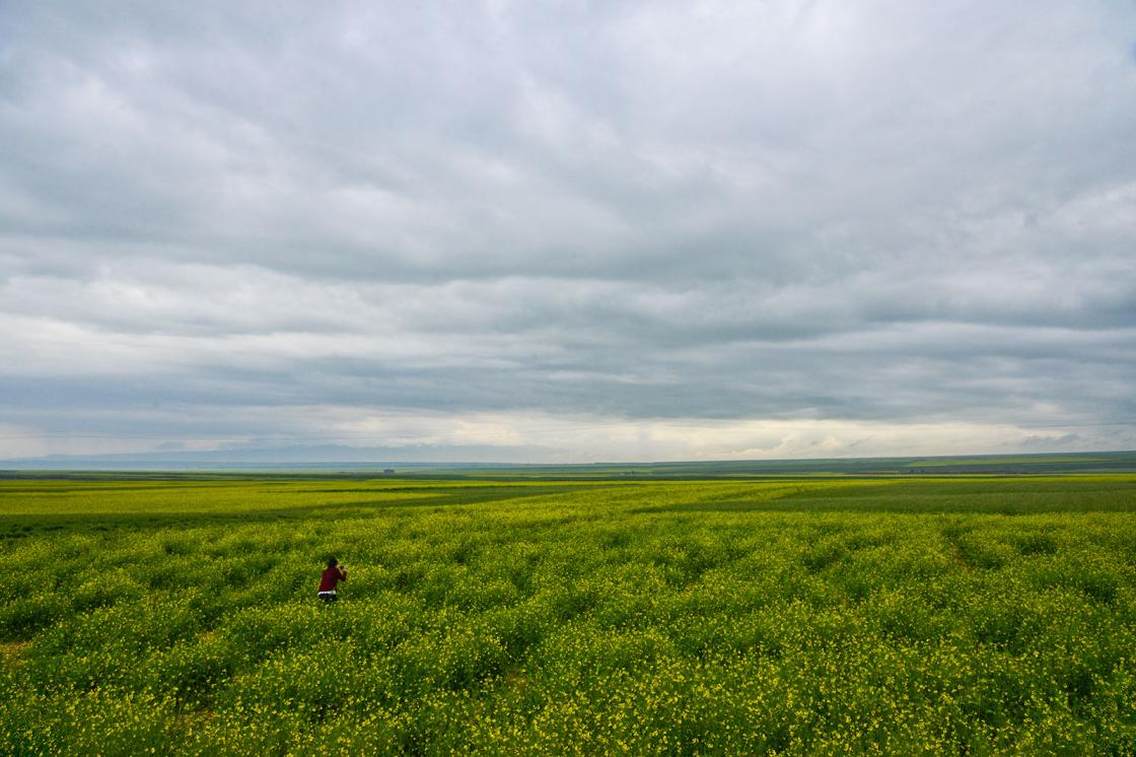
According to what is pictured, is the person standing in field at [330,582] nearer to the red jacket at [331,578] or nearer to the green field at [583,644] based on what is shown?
the red jacket at [331,578]

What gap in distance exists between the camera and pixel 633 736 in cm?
1067

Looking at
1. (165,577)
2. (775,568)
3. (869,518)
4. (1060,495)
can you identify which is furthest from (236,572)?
(1060,495)

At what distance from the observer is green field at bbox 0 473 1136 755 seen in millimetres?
11000

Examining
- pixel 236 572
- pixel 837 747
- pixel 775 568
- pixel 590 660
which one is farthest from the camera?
pixel 236 572

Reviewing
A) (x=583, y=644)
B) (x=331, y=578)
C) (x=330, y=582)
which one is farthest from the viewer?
(x=331, y=578)

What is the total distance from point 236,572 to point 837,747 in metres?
26.1

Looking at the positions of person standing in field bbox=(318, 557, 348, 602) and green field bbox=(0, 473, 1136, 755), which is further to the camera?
person standing in field bbox=(318, 557, 348, 602)

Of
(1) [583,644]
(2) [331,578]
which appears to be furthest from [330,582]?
(1) [583,644]

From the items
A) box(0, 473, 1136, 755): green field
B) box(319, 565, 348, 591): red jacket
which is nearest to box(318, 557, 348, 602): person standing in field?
box(319, 565, 348, 591): red jacket

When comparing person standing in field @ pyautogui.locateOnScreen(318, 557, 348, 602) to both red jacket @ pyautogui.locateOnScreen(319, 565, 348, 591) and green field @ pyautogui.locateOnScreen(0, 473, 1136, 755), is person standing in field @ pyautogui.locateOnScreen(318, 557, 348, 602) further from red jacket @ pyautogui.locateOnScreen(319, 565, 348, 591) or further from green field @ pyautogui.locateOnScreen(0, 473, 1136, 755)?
green field @ pyautogui.locateOnScreen(0, 473, 1136, 755)

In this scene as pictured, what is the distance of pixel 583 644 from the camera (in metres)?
15.5

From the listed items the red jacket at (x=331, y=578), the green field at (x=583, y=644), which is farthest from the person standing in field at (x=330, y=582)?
the green field at (x=583, y=644)

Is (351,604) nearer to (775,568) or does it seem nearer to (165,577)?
(165,577)

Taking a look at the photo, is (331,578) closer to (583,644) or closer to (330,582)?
(330,582)
